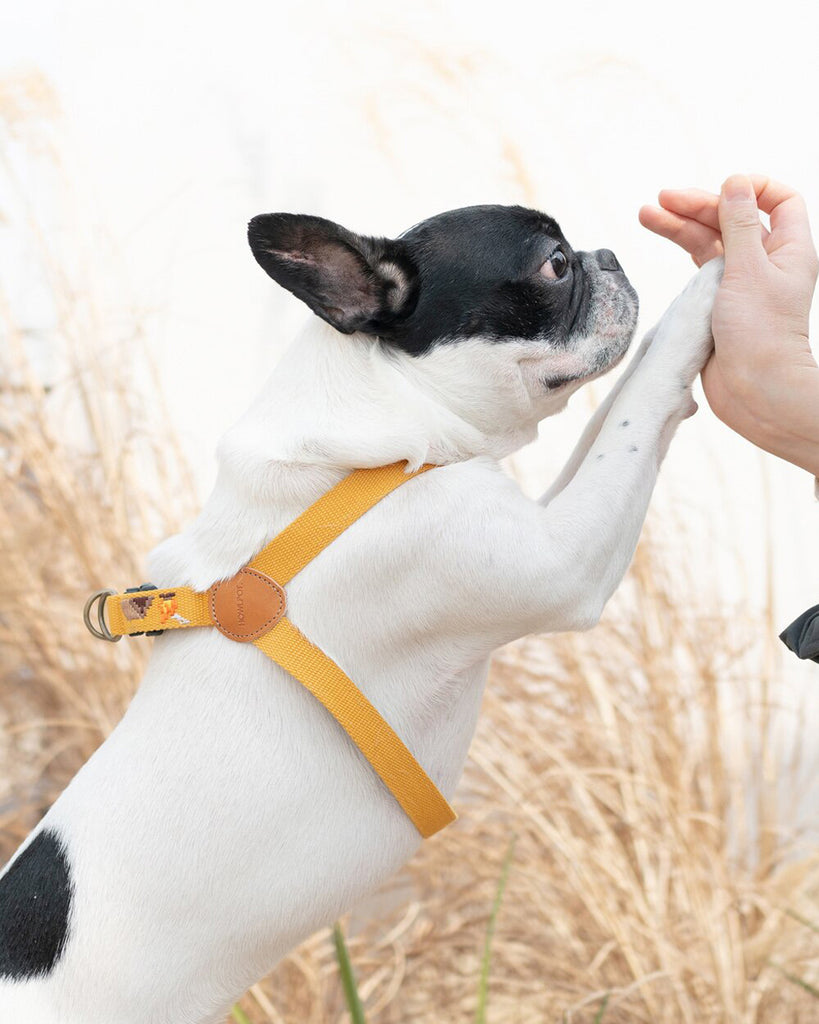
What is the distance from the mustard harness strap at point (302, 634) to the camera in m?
1.06

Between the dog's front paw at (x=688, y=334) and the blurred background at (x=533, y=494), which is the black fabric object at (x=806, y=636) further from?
the blurred background at (x=533, y=494)

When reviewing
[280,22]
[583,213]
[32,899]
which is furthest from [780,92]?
[32,899]

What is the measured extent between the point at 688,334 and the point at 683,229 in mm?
236

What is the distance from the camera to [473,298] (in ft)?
3.69

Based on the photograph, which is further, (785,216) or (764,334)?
(785,216)

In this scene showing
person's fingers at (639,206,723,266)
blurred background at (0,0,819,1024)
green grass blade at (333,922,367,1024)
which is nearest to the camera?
person's fingers at (639,206,723,266)

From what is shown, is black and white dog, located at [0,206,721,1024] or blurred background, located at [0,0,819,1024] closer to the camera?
A: black and white dog, located at [0,206,721,1024]

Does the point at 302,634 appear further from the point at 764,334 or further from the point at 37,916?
the point at 764,334

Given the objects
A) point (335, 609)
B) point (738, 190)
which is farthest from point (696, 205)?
point (335, 609)

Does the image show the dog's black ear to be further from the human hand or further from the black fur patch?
the black fur patch

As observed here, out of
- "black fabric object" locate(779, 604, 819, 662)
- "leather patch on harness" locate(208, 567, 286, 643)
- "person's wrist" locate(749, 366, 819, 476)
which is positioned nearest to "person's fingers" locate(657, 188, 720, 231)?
"person's wrist" locate(749, 366, 819, 476)

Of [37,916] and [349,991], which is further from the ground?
[37,916]

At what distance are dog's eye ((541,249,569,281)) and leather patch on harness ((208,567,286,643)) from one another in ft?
1.43

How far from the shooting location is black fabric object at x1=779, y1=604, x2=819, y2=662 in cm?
110
